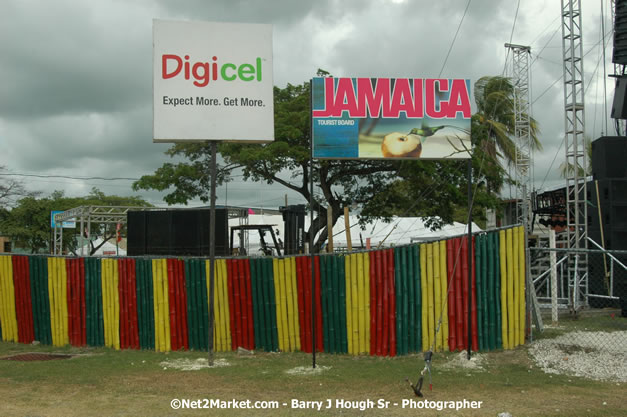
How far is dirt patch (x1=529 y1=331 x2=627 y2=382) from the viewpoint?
26.1 feet

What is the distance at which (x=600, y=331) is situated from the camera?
1037 cm

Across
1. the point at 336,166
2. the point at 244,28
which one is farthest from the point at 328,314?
the point at 336,166

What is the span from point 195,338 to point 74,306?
2841mm

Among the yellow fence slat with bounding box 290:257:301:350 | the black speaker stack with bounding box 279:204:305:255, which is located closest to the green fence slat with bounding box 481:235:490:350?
the yellow fence slat with bounding box 290:257:301:350

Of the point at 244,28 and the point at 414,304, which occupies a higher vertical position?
the point at 244,28

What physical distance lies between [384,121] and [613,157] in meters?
6.52

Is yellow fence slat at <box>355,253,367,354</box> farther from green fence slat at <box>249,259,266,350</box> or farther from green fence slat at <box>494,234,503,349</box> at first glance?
green fence slat at <box>494,234,503,349</box>

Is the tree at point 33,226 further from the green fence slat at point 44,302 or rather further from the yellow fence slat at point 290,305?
the yellow fence slat at point 290,305

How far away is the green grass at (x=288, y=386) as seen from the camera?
6.34 meters

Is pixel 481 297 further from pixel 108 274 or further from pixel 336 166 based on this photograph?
pixel 336 166

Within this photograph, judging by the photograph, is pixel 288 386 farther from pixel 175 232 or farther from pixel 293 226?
pixel 293 226

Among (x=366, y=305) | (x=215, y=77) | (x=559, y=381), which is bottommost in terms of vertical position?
(x=559, y=381)

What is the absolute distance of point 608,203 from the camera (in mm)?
15000

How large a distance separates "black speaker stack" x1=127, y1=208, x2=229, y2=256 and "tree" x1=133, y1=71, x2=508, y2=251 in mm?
3729
